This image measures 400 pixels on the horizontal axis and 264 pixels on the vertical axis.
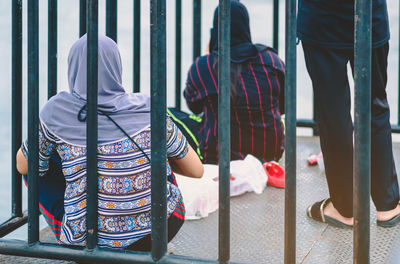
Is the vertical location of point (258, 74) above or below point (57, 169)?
above

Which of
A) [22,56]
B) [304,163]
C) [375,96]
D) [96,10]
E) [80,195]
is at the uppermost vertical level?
[96,10]

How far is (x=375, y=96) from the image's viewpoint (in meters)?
2.38

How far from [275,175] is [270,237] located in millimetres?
877

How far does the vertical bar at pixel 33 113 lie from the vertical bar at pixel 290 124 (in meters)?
0.79

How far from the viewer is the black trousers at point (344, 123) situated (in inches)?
92.0

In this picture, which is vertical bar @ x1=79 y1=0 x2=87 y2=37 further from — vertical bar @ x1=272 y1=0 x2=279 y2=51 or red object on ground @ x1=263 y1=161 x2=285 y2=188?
vertical bar @ x1=272 y1=0 x2=279 y2=51

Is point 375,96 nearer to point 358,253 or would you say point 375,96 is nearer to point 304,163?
point 358,253

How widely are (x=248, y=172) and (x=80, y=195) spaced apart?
55.7 inches

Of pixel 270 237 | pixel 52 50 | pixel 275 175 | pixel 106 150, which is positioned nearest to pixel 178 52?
pixel 275 175

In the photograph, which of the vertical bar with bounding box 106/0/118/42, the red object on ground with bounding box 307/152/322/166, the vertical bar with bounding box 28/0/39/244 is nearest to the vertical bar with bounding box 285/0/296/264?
the vertical bar with bounding box 28/0/39/244

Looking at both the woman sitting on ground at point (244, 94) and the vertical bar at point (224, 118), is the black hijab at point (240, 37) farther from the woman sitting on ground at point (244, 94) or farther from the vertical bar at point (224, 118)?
the vertical bar at point (224, 118)

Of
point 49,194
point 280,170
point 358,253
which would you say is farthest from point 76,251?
point 280,170

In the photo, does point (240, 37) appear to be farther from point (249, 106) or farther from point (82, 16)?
point (82, 16)

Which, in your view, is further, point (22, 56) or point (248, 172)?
point (248, 172)
